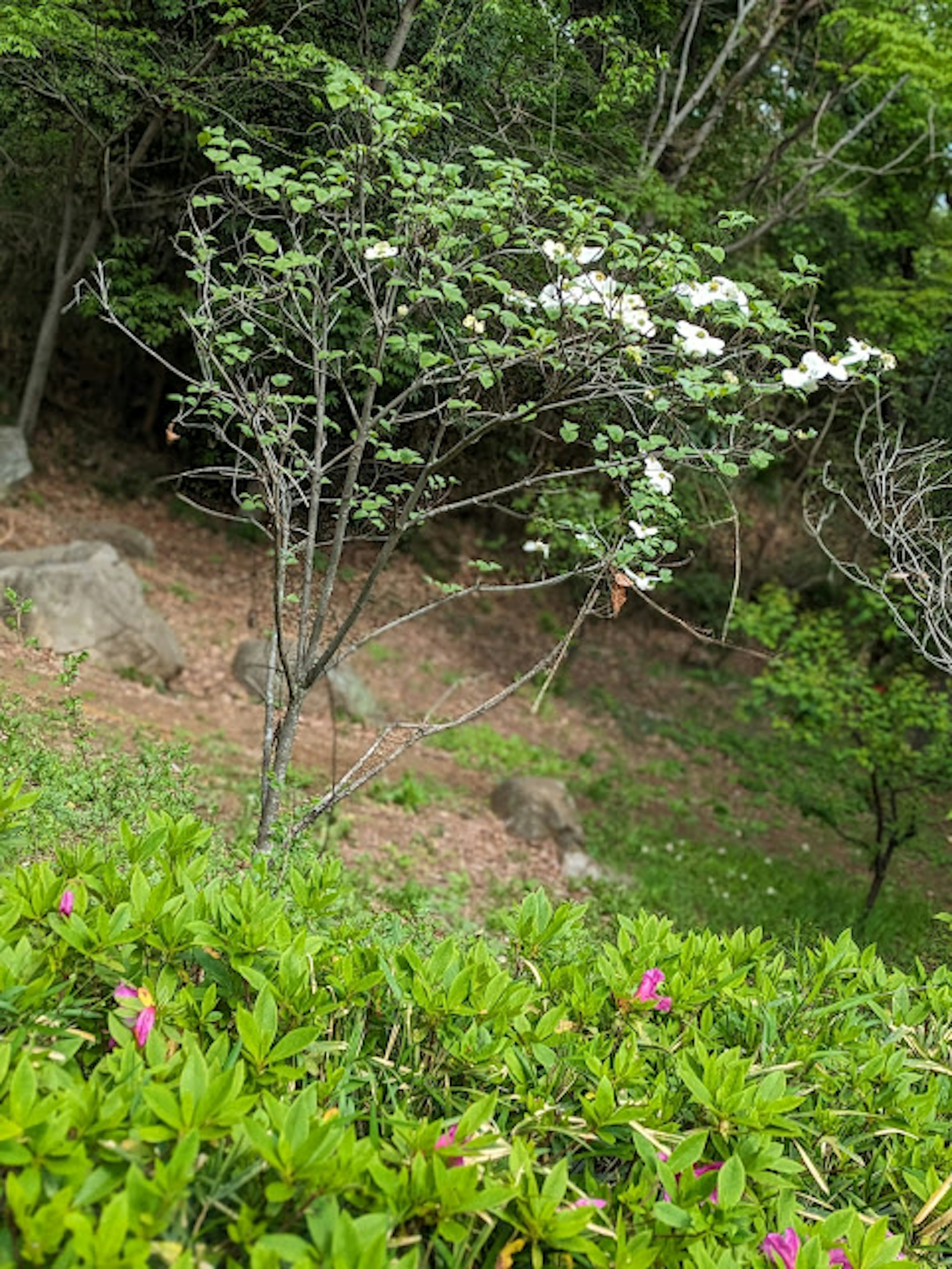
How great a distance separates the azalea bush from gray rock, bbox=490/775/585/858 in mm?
4501

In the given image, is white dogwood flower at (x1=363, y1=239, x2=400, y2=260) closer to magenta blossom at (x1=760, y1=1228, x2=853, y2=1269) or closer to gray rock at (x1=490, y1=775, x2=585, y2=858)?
magenta blossom at (x1=760, y1=1228, x2=853, y2=1269)

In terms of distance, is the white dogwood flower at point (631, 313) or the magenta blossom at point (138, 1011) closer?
the magenta blossom at point (138, 1011)

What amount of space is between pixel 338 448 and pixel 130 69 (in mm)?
2593

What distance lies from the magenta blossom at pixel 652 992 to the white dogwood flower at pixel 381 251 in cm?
196

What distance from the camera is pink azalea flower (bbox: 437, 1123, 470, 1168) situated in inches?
45.2

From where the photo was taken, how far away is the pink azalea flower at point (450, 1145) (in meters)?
1.15

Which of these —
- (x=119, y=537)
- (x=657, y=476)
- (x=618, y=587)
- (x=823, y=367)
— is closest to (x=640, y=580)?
(x=618, y=587)

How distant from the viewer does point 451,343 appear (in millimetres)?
3033

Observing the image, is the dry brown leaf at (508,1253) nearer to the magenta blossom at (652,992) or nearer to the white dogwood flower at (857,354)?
the magenta blossom at (652,992)

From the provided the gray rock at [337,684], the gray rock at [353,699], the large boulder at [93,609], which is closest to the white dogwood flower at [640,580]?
the gray rock at [337,684]

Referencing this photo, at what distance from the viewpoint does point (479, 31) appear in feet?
16.7

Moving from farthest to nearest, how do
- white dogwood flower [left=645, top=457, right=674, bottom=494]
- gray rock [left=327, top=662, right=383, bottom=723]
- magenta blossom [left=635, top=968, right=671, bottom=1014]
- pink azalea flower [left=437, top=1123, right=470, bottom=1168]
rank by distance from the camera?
gray rock [left=327, top=662, right=383, bottom=723], white dogwood flower [left=645, top=457, right=674, bottom=494], magenta blossom [left=635, top=968, right=671, bottom=1014], pink azalea flower [left=437, top=1123, right=470, bottom=1168]

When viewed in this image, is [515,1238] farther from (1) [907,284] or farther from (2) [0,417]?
(2) [0,417]

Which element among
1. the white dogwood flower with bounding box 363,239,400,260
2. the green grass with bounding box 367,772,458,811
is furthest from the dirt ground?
the white dogwood flower with bounding box 363,239,400,260
